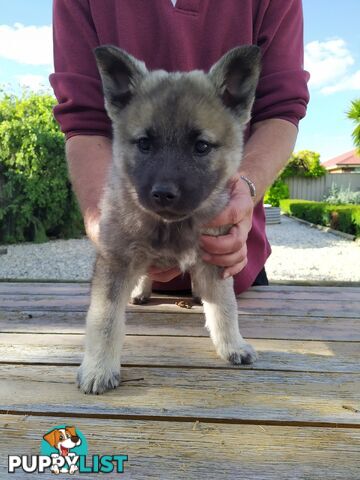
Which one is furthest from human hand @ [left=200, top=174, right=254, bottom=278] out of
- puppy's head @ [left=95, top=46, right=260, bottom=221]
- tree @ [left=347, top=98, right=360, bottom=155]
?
tree @ [left=347, top=98, right=360, bottom=155]

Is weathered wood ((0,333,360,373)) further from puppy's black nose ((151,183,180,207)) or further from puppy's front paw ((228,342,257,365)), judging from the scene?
puppy's black nose ((151,183,180,207))

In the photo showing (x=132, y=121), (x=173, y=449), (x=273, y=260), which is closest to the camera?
(x=173, y=449)

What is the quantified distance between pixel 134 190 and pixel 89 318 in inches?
24.8

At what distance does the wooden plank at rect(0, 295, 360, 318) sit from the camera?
3043mm

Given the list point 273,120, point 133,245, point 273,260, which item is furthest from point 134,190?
point 273,260

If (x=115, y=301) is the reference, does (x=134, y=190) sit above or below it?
above

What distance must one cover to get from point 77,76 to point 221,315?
6.34ft

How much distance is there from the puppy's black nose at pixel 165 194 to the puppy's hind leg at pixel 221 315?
1.59 ft

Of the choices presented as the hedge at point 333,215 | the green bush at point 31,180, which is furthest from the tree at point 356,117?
the green bush at point 31,180

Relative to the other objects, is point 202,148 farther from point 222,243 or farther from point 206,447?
point 206,447

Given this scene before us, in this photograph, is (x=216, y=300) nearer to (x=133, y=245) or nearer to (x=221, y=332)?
(x=221, y=332)

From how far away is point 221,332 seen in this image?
2.33 metres

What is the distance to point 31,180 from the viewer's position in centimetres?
1220

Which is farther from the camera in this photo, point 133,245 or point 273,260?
point 273,260
